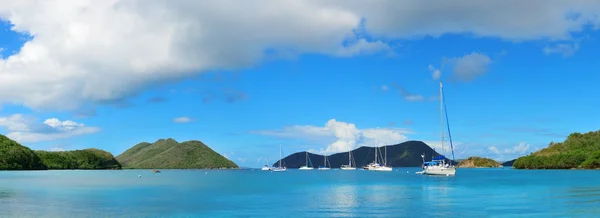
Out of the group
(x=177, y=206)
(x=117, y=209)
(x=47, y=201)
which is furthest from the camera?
(x=47, y=201)

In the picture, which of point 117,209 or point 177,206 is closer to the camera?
point 117,209

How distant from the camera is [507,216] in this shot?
4559 centimetres

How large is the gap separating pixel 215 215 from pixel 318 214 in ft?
31.5

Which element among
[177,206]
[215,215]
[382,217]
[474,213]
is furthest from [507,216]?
[177,206]

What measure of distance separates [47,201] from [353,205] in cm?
3634

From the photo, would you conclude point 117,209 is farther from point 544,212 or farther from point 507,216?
point 544,212

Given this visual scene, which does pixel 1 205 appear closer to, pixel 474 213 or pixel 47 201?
pixel 47 201

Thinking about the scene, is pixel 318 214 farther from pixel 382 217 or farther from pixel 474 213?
pixel 474 213

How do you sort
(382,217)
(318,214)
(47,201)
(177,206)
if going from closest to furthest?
(382,217) < (318,214) < (177,206) < (47,201)

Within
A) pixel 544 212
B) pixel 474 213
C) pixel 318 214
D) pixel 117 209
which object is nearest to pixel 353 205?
pixel 318 214

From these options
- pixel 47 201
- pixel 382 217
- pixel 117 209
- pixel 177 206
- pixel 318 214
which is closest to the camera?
pixel 382 217

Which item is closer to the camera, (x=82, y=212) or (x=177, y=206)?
(x=82, y=212)

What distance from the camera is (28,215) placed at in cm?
4528

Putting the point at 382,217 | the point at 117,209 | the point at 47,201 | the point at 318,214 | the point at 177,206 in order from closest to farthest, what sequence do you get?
the point at 382,217 → the point at 318,214 → the point at 117,209 → the point at 177,206 → the point at 47,201
